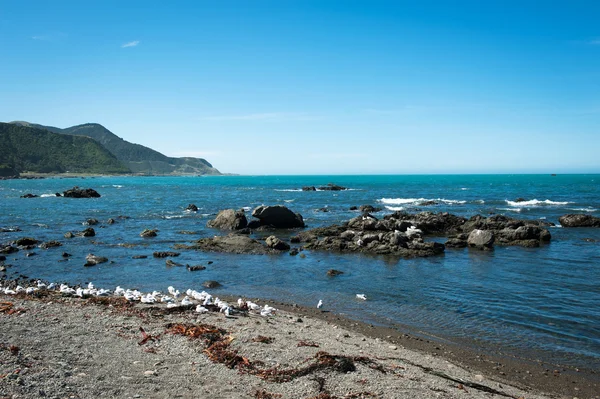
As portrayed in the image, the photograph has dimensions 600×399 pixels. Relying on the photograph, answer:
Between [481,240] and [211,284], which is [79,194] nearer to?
[211,284]

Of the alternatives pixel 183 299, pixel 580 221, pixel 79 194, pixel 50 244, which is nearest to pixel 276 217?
pixel 50 244

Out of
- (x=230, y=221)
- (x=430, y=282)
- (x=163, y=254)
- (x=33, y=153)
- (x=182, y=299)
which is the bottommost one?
(x=163, y=254)

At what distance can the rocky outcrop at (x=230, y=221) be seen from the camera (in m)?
34.0

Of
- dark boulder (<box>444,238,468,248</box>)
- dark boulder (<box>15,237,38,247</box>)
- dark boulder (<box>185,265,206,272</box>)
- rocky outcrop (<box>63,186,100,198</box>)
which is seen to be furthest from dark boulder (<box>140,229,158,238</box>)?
rocky outcrop (<box>63,186,100,198</box>)

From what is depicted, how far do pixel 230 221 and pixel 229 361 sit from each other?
2655 centimetres

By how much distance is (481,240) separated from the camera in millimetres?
25156

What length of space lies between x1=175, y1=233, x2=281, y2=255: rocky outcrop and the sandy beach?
12.0 m

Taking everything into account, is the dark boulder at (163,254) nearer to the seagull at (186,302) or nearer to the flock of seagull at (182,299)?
the flock of seagull at (182,299)

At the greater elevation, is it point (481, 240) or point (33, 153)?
point (33, 153)

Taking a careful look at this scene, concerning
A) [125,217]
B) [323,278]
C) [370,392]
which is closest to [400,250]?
[323,278]

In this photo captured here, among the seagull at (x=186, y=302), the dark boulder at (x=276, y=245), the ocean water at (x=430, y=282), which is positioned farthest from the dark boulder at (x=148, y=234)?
the seagull at (x=186, y=302)

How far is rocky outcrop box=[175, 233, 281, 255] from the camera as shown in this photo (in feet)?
78.9

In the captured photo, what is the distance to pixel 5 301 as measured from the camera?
12211 mm

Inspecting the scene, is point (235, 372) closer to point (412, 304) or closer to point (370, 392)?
point (370, 392)
